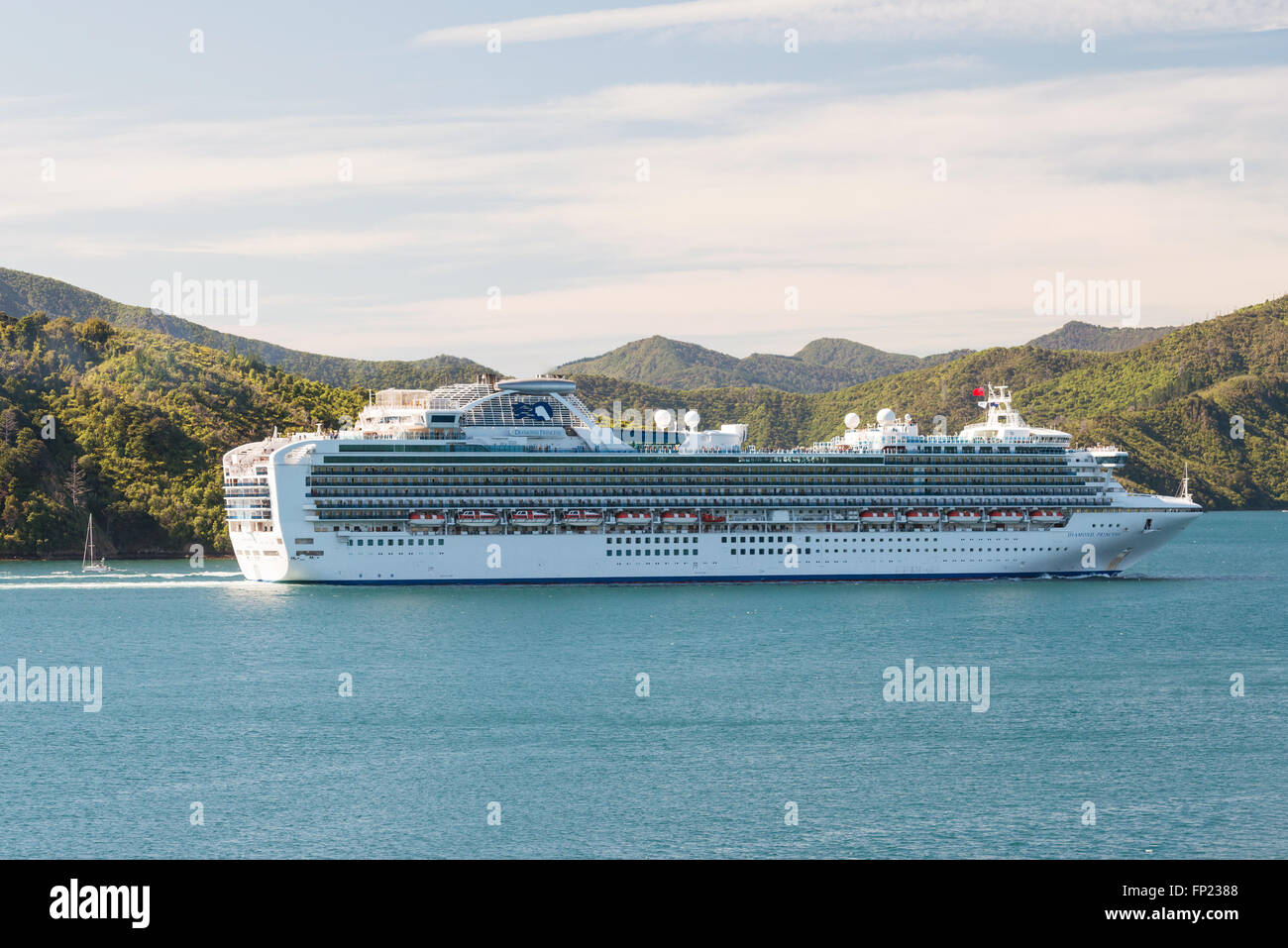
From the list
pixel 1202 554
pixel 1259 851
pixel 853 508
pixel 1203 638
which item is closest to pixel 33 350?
pixel 853 508

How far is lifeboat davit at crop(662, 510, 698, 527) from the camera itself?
68.2 metres

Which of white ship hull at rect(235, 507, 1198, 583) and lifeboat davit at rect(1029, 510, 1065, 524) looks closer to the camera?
white ship hull at rect(235, 507, 1198, 583)

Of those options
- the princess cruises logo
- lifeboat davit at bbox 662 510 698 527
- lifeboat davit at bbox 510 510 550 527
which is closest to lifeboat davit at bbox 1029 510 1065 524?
lifeboat davit at bbox 662 510 698 527

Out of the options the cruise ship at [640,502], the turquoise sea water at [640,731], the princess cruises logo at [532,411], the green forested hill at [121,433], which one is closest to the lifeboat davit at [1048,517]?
the cruise ship at [640,502]

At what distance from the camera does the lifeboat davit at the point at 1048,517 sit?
70375 millimetres

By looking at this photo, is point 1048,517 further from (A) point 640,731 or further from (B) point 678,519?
(A) point 640,731

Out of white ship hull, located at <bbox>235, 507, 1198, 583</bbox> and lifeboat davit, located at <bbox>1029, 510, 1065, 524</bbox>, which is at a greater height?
lifeboat davit, located at <bbox>1029, 510, 1065, 524</bbox>

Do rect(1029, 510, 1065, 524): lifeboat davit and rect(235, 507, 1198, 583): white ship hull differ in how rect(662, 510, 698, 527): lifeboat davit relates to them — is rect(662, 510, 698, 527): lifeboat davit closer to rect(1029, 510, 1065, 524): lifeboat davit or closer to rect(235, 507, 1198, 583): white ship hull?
rect(235, 507, 1198, 583): white ship hull

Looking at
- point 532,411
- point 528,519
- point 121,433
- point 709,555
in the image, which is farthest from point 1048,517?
point 121,433

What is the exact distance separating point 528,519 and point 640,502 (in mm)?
5304

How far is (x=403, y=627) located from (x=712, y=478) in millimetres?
21215

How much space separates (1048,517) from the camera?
2773 inches

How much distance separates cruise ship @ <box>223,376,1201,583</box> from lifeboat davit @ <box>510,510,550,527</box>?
6cm

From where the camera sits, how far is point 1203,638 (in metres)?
51.3
